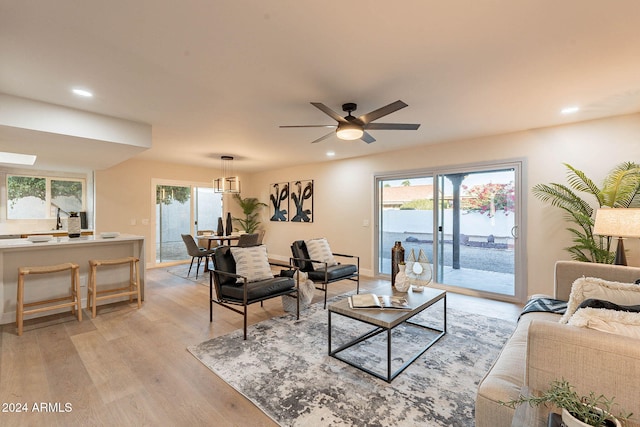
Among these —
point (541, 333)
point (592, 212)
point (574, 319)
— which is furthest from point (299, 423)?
point (592, 212)

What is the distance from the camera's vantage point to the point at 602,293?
6.29 feet

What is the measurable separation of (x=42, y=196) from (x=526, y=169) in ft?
29.2

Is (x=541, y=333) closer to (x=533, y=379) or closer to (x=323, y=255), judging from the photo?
(x=533, y=379)

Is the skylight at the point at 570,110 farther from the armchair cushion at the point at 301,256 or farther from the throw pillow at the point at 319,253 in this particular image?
the armchair cushion at the point at 301,256

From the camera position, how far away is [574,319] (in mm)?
1468

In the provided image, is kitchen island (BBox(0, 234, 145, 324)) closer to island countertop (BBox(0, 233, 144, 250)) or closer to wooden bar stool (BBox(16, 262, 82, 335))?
island countertop (BBox(0, 233, 144, 250))

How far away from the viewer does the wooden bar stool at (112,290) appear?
11.3 ft

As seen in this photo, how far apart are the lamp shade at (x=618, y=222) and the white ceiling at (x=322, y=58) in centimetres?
121

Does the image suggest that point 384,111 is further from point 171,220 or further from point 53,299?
point 171,220

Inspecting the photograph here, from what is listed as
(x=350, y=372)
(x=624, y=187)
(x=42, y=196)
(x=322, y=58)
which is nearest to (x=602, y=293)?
(x=350, y=372)

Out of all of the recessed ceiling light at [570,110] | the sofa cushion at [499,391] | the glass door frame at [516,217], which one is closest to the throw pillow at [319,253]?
the glass door frame at [516,217]

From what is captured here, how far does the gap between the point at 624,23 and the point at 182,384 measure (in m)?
3.91

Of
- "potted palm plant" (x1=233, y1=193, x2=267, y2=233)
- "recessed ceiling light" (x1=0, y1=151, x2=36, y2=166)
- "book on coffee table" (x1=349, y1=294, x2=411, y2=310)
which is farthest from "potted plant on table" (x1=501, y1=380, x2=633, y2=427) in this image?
"potted palm plant" (x1=233, y1=193, x2=267, y2=233)

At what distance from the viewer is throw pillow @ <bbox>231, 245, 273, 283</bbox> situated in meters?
3.24
